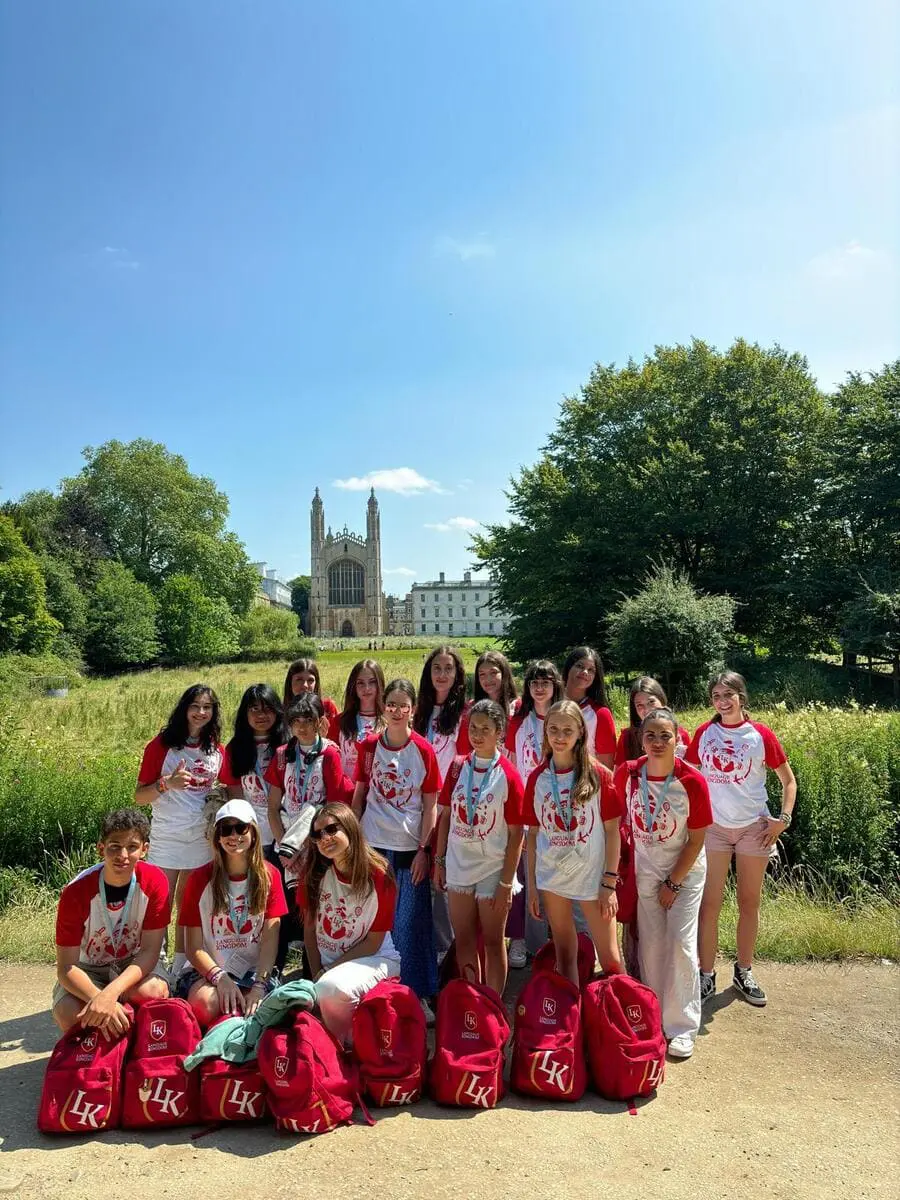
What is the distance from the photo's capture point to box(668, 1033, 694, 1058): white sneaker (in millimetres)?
3484

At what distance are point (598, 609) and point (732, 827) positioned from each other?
18.8 meters

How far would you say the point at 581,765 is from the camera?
3611 mm

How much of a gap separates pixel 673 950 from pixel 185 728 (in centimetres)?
289

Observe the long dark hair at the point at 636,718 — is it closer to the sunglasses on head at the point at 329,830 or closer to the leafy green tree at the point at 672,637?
the sunglasses on head at the point at 329,830

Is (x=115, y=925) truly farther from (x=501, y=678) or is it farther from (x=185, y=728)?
(x=501, y=678)

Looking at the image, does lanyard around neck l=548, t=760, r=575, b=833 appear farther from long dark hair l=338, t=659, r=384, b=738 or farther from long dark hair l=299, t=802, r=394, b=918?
long dark hair l=338, t=659, r=384, b=738

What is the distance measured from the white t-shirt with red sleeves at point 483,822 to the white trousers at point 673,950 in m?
0.75

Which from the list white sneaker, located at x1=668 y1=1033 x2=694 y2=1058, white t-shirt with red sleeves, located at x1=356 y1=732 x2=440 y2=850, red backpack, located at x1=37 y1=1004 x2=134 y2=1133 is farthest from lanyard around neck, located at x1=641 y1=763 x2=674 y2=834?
red backpack, located at x1=37 y1=1004 x2=134 y2=1133

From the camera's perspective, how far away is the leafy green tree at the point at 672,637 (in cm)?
1536

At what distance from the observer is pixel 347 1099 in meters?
3.02

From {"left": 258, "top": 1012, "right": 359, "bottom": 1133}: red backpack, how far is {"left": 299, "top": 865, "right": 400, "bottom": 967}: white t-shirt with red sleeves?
51 centimetres

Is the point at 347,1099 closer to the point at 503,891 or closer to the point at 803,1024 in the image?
the point at 503,891

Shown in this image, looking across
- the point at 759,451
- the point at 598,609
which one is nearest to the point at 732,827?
the point at 598,609

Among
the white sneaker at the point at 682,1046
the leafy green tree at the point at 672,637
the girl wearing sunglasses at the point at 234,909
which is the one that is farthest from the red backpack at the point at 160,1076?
the leafy green tree at the point at 672,637
